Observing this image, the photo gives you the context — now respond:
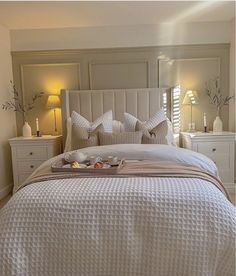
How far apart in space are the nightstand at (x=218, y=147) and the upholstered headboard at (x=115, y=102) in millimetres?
712

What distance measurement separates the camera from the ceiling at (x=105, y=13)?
341 cm

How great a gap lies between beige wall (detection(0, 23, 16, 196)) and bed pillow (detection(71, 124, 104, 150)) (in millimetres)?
1230

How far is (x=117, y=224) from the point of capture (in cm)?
166

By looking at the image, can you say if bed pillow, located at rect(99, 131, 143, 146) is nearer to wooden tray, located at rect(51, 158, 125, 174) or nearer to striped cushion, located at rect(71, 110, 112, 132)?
striped cushion, located at rect(71, 110, 112, 132)

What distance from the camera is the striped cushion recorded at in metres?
3.81

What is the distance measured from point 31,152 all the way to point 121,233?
277cm

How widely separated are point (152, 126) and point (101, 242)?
2282 mm

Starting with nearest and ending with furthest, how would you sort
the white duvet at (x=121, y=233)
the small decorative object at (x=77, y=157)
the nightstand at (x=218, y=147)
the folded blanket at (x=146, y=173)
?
the white duvet at (x=121, y=233)
the folded blanket at (x=146, y=173)
the small decorative object at (x=77, y=157)
the nightstand at (x=218, y=147)

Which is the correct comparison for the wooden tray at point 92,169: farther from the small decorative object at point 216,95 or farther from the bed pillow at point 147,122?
the small decorative object at point 216,95

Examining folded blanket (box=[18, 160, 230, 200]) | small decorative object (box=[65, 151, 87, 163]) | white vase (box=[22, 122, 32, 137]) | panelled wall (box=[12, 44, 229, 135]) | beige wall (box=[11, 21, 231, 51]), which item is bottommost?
folded blanket (box=[18, 160, 230, 200])

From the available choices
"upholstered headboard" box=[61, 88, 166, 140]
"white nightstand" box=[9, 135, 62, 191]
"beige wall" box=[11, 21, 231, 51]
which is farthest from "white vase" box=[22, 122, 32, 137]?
"beige wall" box=[11, 21, 231, 51]

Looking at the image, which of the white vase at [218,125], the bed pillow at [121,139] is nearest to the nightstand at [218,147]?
the white vase at [218,125]

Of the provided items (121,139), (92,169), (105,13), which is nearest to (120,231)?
(92,169)

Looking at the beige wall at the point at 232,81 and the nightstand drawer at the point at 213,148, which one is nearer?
the nightstand drawer at the point at 213,148
